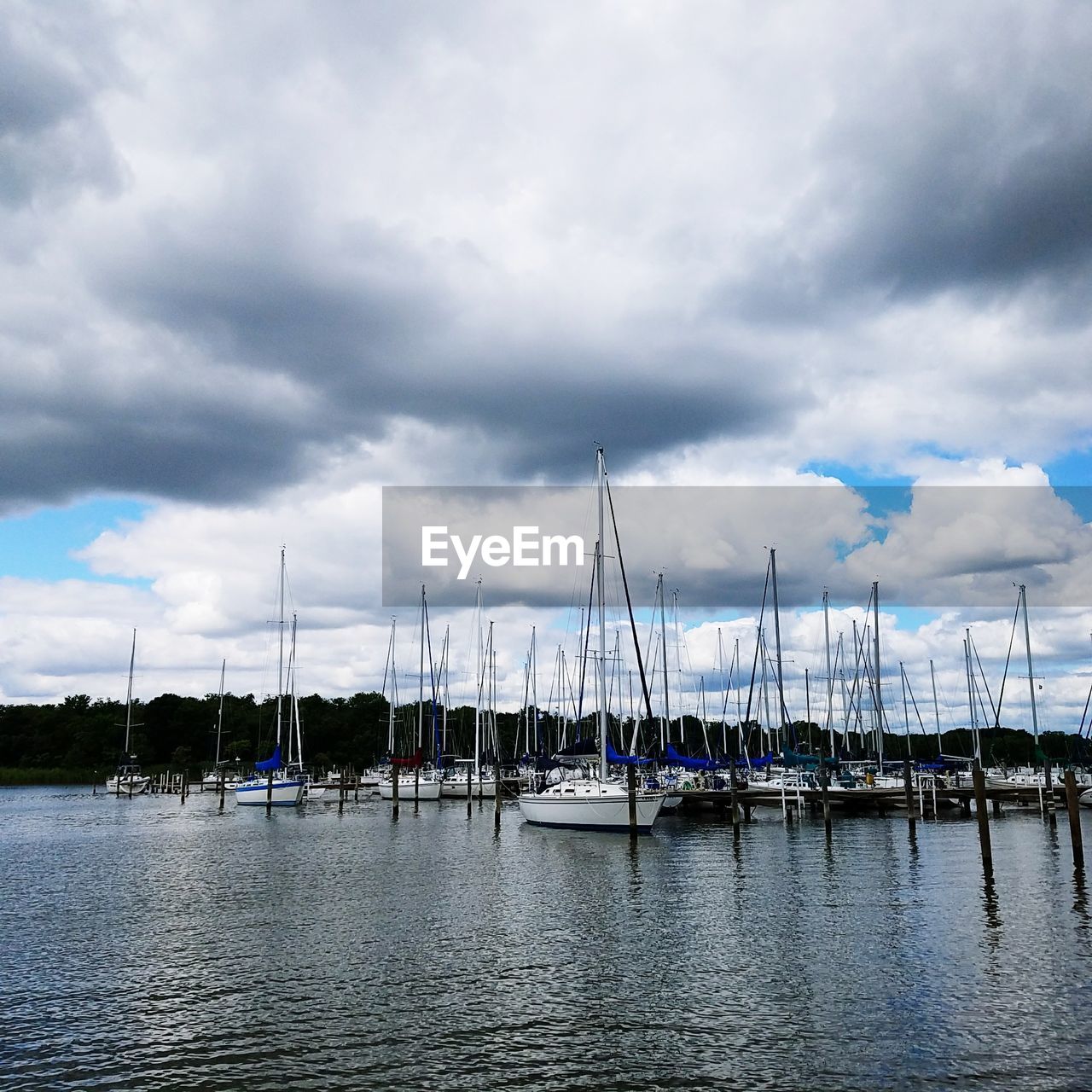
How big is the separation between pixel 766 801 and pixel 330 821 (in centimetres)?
3256

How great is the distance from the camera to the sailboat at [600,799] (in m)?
51.7

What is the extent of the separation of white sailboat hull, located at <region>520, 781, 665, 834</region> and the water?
19.9 ft

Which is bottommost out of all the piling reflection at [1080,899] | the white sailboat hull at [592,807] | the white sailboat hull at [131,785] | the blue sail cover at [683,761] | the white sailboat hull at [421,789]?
the white sailboat hull at [131,785]

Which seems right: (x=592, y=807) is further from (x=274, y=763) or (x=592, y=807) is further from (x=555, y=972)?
(x=274, y=763)

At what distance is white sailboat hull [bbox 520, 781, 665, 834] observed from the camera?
169ft

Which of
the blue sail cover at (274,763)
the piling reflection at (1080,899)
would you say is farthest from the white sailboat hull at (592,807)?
the blue sail cover at (274,763)

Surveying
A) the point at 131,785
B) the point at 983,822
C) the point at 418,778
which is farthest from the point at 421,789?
the point at 983,822

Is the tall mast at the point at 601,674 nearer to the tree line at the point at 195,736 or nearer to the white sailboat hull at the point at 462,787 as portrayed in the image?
the white sailboat hull at the point at 462,787

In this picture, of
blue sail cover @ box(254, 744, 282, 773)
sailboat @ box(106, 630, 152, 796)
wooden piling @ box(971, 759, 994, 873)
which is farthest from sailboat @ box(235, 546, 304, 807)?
wooden piling @ box(971, 759, 994, 873)

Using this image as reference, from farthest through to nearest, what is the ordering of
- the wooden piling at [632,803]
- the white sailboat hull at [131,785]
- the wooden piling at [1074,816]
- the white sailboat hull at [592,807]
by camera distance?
1. the white sailboat hull at [131,785]
2. the white sailboat hull at [592,807]
3. the wooden piling at [632,803]
4. the wooden piling at [1074,816]

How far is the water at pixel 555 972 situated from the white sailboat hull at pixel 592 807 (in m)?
6.05

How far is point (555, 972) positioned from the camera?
22.7 metres

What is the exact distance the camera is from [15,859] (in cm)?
5003

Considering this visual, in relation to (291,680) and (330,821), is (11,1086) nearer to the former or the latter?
(330,821)
